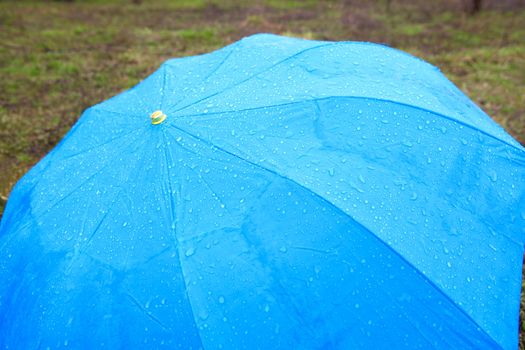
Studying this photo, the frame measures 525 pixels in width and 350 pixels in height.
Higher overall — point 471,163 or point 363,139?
point 363,139

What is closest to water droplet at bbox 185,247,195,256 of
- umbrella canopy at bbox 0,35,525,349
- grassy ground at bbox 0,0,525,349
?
umbrella canopy at bbox 0,35,525,349

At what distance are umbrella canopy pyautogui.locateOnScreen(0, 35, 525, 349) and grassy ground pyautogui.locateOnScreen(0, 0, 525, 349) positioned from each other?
2.96 m

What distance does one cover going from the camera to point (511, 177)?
6.10ft

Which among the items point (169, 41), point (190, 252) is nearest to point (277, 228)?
point (190, 252)

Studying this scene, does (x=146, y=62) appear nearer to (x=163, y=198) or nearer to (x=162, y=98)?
(x=162, y=98)

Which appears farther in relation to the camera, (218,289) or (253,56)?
(253,56)

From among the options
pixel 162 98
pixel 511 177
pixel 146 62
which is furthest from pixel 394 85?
pixel 146 62

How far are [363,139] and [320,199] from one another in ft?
1.31

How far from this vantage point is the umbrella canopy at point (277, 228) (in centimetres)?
141

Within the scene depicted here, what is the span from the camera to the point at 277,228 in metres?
1.50

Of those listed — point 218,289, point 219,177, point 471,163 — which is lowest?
point 218,289

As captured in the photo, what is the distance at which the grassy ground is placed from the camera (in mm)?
5328

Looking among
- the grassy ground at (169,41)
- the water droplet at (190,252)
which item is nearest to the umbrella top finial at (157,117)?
the water droplet at (190,252)

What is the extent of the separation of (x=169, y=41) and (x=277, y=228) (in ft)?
24.2
